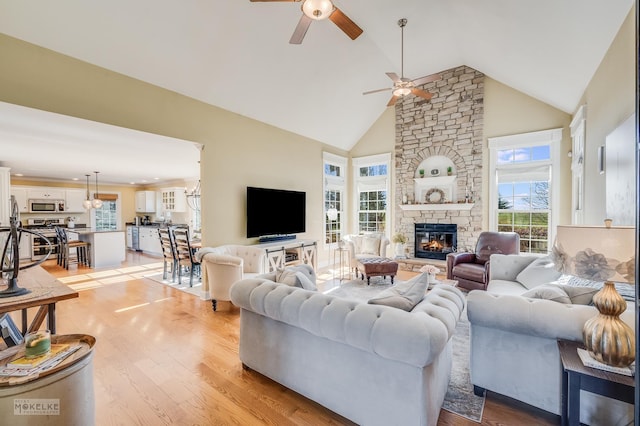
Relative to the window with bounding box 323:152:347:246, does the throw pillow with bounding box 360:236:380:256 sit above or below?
below

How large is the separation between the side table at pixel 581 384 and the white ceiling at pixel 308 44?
2.85 meters

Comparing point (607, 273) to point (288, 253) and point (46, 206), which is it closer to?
point (288, 253)

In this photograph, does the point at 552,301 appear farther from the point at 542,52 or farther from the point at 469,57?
the point at 469,57

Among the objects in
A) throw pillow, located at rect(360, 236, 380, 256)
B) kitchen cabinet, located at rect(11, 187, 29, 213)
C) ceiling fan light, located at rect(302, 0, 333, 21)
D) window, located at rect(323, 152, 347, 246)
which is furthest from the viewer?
kitchen cabinet, located at rect(11, 187, 29, 213)

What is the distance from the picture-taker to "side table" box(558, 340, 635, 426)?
1371mm

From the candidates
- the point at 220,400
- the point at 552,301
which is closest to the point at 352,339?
the point at 220,400

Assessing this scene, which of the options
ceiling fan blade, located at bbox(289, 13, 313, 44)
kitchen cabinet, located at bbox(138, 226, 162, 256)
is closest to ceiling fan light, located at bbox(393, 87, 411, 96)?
ceiling fan blade, located at bbox(289, 13, 313, 44)

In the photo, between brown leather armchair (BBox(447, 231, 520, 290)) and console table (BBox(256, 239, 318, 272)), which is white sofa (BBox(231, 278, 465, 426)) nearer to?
console table (BBox(256, 239, 318, 272))

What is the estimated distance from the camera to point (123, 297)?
4566mm

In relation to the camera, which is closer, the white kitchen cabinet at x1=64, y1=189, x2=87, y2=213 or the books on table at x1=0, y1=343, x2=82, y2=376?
the books on table at x1=0, y1=343, x2=82, y2=376

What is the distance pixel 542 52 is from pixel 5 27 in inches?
232

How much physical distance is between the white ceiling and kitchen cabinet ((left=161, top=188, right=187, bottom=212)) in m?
5.42

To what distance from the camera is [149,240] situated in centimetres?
899

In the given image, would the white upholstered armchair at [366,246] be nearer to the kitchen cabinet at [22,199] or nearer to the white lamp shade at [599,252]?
the white lamp shade at [599,252]
